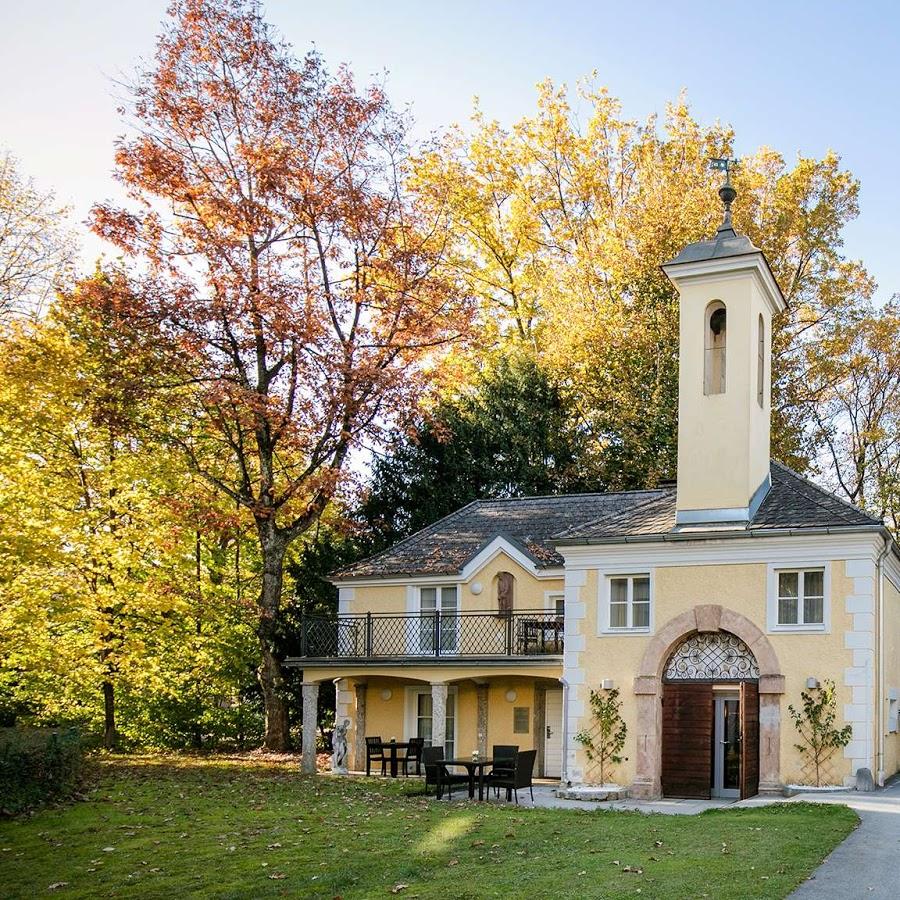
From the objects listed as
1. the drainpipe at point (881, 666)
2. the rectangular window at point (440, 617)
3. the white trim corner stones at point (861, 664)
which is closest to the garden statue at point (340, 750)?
the rectangular window at point (440, 617)

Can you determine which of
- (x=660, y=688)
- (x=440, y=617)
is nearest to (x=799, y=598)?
(x=660, y=688)

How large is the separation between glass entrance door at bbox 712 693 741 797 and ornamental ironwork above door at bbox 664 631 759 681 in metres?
0.81

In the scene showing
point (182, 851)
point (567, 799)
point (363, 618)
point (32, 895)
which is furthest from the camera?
point (363, 618)

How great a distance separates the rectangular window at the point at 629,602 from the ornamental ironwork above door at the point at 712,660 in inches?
33.9

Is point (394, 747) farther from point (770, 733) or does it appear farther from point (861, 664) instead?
point (861, 664)

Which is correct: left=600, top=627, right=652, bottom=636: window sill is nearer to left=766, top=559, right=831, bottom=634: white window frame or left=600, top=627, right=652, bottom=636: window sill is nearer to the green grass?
left=766, top=559, right=831, bottom=634: white window frame

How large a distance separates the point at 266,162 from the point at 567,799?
17.1 metres

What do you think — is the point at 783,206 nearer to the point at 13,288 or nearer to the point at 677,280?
the point at 677,280

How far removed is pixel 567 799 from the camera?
2097cm

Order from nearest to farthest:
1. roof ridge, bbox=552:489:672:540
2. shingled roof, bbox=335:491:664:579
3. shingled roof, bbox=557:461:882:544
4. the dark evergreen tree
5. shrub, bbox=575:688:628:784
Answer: shingled roof, bbox=557:461:882:544, shrub, bbox=575:688:628:784, roof ridge, bbox=552:489:672:540, shingled roof, bbox=335:491:664:579, the dark evergreen tree

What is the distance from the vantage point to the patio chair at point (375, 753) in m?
25.5

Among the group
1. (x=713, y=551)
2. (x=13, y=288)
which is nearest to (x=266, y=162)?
(x=13, y=288)

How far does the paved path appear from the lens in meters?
11.1

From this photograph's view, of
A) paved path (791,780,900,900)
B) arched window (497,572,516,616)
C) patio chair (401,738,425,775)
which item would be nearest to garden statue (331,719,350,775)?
patio chair (401,738,425,775)
